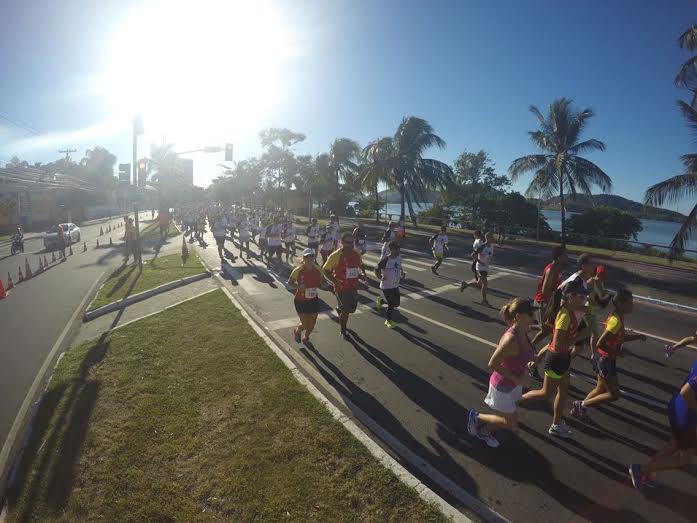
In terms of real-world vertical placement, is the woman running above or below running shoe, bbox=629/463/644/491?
above

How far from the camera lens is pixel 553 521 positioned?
10.8ft

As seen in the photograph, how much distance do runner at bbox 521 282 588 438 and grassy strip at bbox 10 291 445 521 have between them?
7.00 feet

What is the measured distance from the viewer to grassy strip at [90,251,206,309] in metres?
11.2

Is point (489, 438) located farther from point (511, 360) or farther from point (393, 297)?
point (393, 297)

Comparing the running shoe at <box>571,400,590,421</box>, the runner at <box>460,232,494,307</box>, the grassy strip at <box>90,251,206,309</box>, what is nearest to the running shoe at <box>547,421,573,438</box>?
the running shoe at <box>571,400,590,421</box>

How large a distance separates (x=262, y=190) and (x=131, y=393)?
168ft

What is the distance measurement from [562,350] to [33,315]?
1218 centimetres

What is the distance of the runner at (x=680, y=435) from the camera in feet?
10.6

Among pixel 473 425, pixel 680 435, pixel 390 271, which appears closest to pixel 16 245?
pixel 390 271

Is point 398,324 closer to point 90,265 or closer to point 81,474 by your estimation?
point 81,474

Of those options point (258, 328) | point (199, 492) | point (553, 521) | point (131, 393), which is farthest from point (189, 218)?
point (553, 521)

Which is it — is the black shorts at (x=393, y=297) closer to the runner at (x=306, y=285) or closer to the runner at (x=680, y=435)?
the runner at (x=306, y=285)

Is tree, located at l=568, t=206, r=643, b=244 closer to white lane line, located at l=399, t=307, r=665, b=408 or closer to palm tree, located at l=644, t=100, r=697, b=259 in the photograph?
palm tree, located at l=644, t=100, r=697, b=259

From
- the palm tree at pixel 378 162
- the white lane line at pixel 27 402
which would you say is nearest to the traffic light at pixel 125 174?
the white lane line at pixel 27 402
